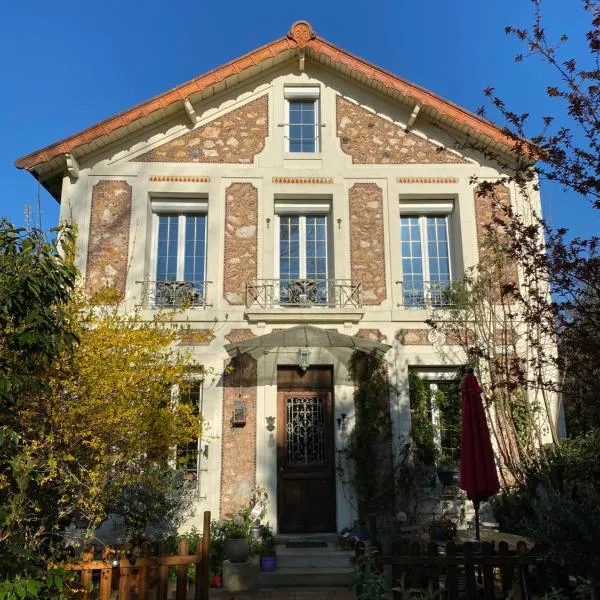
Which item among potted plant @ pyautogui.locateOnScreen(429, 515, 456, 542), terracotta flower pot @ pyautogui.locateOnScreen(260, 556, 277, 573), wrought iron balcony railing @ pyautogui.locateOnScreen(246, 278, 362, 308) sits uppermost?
wrought iron balcony railing @ pyautogui.locateOnScreen(246, 278, 362, 308)

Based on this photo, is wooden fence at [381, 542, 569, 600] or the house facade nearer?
wooden fence at [381, 542, 569, 600]

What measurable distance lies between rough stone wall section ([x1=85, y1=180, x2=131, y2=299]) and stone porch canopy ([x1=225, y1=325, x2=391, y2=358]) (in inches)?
100

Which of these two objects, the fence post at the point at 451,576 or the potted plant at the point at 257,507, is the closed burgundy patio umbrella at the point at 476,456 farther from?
the potted plant at the point at 257,507

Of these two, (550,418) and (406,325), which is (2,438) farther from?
(550,418)

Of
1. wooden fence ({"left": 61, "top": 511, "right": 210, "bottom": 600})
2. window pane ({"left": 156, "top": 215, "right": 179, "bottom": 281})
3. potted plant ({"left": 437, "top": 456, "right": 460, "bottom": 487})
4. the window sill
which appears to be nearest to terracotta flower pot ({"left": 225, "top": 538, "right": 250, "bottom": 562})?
wooden fence ({"left": 61, "top": 511, "right": 210, "bottom": 600})

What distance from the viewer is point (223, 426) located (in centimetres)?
946

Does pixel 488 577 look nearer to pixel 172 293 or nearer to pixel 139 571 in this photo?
pixel 139 571

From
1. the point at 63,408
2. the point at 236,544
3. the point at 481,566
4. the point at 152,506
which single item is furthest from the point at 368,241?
the point at 481,566

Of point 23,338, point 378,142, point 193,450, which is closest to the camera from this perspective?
point 23,338

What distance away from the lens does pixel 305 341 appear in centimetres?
902

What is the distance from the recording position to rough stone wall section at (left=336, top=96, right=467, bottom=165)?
10.9m

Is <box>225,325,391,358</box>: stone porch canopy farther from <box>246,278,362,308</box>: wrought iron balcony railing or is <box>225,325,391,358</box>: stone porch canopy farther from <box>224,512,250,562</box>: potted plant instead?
<box>224,512,250,562</box>: potted plant

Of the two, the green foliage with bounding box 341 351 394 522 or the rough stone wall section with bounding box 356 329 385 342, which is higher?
the rough stone wall section with bounding box 356 329 385 342

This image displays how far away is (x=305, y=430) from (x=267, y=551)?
7.07ft
